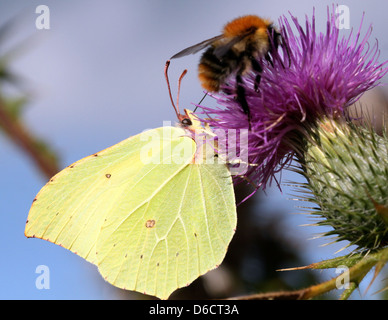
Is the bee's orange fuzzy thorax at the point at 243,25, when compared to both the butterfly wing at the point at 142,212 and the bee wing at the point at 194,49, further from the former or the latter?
the butterfly wing at the point at 142,212

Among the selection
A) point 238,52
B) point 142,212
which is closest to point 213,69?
point 238,52

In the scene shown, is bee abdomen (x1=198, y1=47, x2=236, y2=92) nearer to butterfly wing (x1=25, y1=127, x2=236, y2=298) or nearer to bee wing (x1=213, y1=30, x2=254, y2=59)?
bee wing (x1=213, y1=30, x2=254, y2=59)

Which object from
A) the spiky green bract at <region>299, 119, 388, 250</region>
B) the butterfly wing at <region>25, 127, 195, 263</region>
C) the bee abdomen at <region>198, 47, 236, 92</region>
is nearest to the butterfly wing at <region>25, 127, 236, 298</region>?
the butterfly wing at <region>25, 127, 195, 263</region>

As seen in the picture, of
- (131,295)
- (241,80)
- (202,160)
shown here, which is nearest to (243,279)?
(131,295)

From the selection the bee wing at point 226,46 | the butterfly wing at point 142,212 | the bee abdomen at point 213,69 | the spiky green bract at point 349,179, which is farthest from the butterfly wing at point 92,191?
the spiky green bract at point 349,179

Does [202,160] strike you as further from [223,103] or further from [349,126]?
[349,126]

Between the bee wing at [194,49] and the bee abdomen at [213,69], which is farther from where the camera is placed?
the bee abdomen at [213,69]
